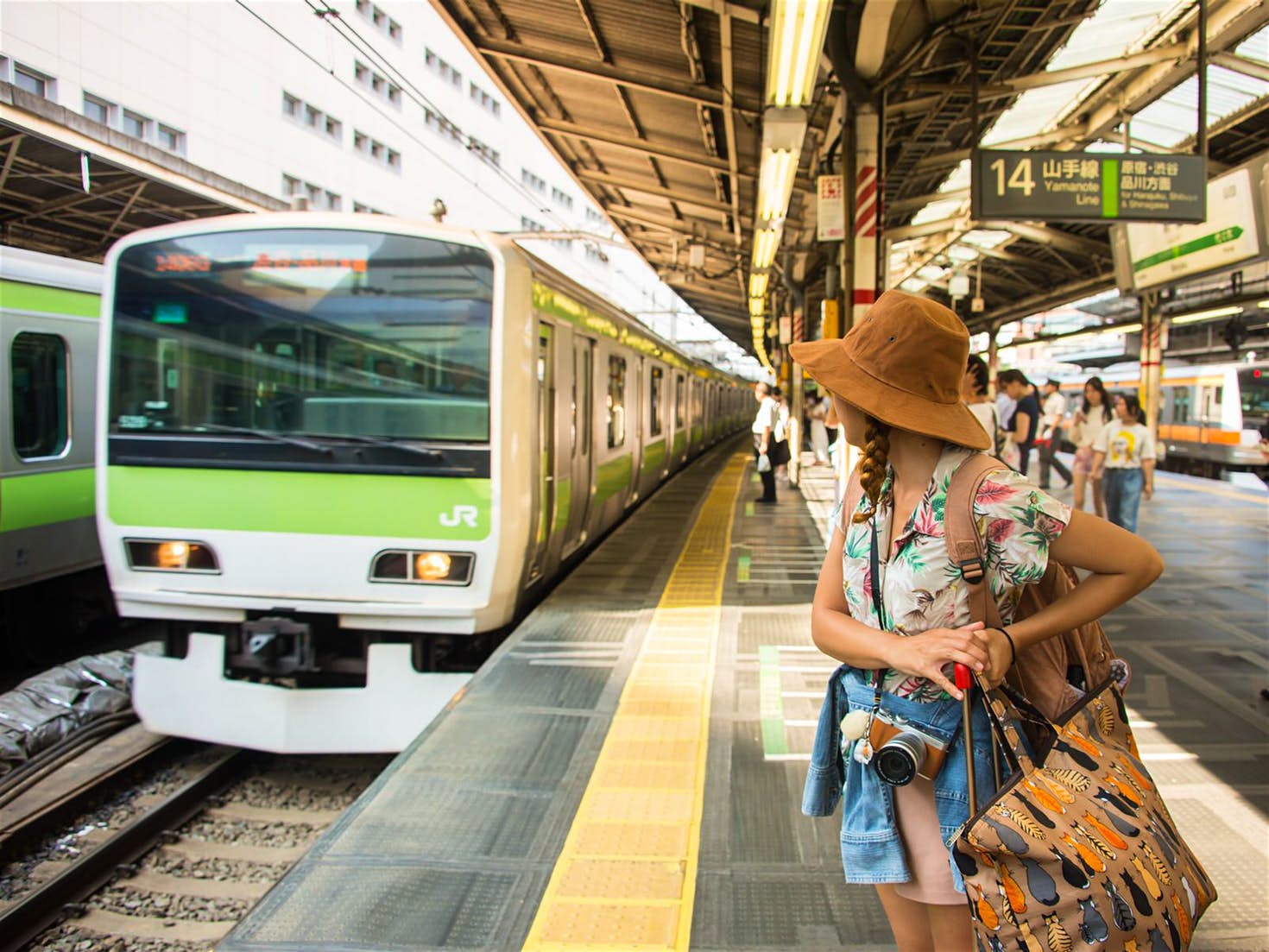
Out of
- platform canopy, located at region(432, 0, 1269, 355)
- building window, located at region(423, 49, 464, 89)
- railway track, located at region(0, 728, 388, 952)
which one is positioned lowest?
railway track, located at region(0, 728, 388, 952)

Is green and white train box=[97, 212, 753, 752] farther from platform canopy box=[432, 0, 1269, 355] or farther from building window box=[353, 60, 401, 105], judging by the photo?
building window box=[353, 60, 401, 105]

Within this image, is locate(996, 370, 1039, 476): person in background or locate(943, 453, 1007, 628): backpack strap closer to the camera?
locate(943, 453, 1007, 628): backpack strap

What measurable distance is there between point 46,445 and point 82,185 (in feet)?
7.37

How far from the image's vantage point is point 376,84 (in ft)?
93.7

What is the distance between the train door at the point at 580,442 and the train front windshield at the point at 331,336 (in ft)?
5.98

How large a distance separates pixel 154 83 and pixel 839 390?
11.0 m

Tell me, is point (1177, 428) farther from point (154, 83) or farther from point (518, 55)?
point (154, 83)

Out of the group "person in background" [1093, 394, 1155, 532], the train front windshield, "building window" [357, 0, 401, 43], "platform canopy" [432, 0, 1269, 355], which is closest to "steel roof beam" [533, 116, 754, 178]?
"platform canopy" [432, 0, 1269, 355]

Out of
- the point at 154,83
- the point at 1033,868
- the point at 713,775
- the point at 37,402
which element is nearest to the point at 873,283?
the point at 713,775

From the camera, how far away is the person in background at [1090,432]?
8281 mm

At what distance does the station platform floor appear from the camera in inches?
102

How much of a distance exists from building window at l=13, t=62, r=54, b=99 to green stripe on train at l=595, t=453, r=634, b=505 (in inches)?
173

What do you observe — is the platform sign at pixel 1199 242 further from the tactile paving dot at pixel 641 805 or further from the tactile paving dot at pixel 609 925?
the tactile paving dot at pixel 609 925

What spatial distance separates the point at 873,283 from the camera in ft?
24.3
